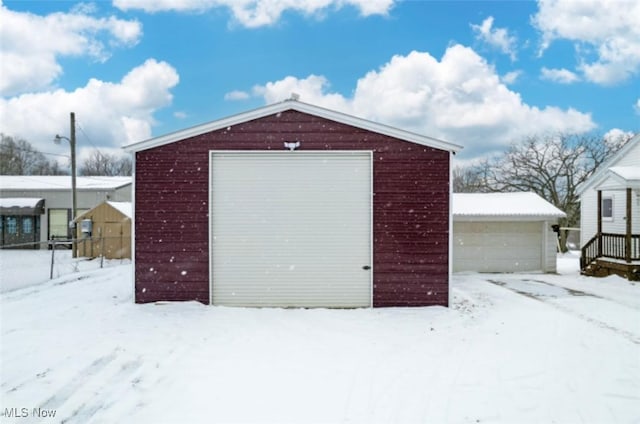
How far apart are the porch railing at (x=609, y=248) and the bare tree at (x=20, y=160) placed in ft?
125

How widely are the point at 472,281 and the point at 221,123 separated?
841cm

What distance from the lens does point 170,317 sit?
7.53 meters

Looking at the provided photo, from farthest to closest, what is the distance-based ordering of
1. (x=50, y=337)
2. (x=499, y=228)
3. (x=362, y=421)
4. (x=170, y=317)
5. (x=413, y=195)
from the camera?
(x=499, y=228) → (x=413, y=195) → (x=170, y=317) → (x=50, y=337) → (x=362, y=421)

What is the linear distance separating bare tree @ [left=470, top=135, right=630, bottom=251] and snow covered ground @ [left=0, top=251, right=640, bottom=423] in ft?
62.8

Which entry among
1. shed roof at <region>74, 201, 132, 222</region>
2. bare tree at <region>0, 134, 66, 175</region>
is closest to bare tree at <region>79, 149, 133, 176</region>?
bare tree at <region>0, 134, 66, 175</region>

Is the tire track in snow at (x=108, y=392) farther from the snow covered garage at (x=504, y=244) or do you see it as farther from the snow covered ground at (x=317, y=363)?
the snow covered garage at (x=504, y=244)

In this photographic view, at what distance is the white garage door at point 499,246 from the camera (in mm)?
14898

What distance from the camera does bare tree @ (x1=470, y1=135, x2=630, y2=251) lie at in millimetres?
26141

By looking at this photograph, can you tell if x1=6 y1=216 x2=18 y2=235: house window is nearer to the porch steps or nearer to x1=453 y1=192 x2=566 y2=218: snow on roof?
x1=453 y1=192 x2=566 y2=218: snow on roof

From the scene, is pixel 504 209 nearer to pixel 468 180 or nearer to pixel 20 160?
pixel 468 180

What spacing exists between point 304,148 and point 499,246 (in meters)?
9.48

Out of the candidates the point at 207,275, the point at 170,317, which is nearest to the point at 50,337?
the point at 170,317

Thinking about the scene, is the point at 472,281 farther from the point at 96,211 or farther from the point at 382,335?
the point at 96,211

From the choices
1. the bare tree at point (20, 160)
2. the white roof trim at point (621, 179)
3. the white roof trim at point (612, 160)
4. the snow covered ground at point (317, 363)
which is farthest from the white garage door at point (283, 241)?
the bare tree at point (20, 160)
